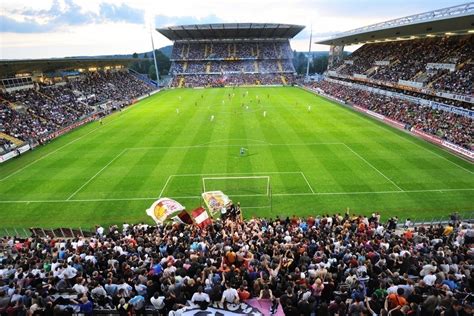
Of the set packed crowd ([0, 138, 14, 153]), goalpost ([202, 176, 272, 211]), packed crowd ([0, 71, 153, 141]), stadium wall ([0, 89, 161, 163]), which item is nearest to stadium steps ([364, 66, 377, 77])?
packed crowd ([0, 71, 153, 141])

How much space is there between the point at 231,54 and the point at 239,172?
86.0m

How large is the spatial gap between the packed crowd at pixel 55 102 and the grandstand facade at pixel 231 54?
28.3 meters

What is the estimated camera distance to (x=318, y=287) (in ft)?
27.4

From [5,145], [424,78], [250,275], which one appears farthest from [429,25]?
[5,145]

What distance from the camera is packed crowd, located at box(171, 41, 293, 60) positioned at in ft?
343

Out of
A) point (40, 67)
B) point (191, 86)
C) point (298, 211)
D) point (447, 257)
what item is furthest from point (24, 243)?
point (191, 86)

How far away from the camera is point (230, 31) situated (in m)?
97.7

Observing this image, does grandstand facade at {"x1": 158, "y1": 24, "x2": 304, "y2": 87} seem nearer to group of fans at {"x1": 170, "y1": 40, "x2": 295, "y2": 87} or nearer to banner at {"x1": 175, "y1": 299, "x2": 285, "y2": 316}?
group of fans at {"x1": 170, "y1": 40, "x2": 295, "y2": 87}

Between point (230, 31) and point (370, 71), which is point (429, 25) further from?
point (230, 31)

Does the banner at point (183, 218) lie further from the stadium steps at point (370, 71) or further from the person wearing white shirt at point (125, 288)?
the stadium steps at point (370, 71)

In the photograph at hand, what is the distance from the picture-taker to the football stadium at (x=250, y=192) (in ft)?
28.0

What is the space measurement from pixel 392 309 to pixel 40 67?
181ft

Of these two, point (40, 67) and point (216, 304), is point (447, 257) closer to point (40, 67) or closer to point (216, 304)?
point (216, 304)

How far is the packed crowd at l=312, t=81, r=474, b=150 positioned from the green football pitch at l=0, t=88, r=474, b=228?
218 cm
